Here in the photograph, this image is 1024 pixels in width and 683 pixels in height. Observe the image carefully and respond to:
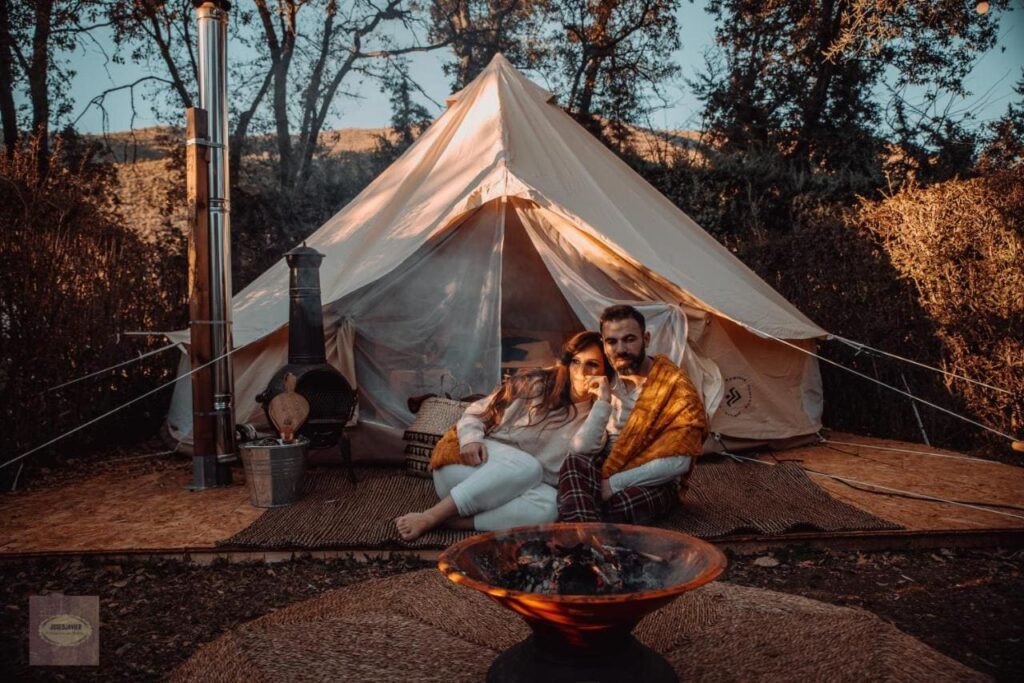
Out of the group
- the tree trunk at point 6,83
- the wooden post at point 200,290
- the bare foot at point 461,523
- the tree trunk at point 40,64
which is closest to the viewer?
the bare foot at point 461,523

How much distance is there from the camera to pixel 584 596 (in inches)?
56.0

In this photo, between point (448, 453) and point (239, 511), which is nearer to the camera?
point (448, 453)

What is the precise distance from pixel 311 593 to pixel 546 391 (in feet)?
3.62

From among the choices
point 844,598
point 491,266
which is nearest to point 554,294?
point 491,266

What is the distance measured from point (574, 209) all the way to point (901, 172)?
6220mm

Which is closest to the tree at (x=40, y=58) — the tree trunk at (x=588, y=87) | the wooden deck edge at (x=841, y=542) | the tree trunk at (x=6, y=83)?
the tree trunk at (x=6, y=83)

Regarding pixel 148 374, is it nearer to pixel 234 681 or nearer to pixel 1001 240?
pixel 234 681

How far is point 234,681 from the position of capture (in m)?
1.80

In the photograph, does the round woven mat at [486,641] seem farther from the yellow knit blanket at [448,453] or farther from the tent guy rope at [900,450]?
the tent guy rope at [900,450]

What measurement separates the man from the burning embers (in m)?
0.94

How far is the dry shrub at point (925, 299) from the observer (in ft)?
13.5

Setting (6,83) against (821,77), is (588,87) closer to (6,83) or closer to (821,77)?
(821,77)

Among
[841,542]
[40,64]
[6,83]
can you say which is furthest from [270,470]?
[40,64]

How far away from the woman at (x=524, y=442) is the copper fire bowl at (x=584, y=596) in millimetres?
909
